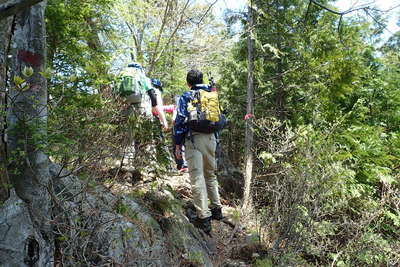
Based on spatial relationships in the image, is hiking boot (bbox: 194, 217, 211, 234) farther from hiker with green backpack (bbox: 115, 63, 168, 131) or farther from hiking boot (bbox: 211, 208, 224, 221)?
hiker with green backpack (bbox: 115, 63, 168, 131)

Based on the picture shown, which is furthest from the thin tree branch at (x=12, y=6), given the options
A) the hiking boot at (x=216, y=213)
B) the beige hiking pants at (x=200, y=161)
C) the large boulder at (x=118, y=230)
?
the hiking boot at (x=216, y=213)

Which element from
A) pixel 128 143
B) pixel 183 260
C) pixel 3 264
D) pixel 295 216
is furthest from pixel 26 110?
pixel 295 216

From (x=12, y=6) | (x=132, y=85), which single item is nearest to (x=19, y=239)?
(x=12, y=6)

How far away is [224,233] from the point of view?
526 cm

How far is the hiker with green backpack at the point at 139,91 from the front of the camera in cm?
505

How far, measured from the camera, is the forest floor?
4.67 metres

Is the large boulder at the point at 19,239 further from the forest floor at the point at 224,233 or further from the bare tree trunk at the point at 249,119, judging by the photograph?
the bare tree trunk at the point at 249,119

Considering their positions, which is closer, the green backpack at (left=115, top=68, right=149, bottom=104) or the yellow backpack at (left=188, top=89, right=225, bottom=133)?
the yellow backpack at (left=188, top=89, right=225, bottom=133)

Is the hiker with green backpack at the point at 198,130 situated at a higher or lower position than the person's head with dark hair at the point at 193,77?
lower

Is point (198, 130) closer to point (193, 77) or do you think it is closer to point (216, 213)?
point (193, 77)

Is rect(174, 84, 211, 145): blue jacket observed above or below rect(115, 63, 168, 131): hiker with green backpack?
below

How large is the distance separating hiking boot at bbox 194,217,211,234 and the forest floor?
7.8 inches

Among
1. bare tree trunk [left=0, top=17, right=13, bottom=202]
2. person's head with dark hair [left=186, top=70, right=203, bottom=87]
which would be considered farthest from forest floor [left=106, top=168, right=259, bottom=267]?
bare tree trunk [left=0, top=17, right=13, bottom=202]

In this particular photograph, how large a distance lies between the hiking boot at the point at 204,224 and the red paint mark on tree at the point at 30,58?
3060mm
